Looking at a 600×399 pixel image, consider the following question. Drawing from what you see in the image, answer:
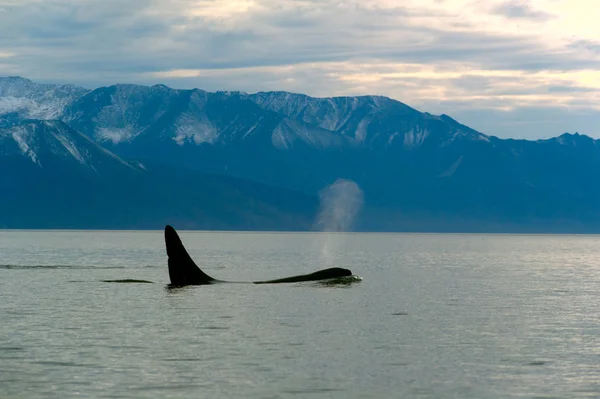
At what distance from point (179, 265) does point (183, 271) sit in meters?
1.30

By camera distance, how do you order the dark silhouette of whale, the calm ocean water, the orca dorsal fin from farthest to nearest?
1. the dark silhouette of whale
2. the orca dorsal fin
3. the calm ocean water

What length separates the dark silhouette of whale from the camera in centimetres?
8962

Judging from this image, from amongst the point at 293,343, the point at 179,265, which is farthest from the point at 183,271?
the point at 293,343

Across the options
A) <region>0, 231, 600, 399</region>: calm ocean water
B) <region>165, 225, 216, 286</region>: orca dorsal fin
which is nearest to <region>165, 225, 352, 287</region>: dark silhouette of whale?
<region>165, 225, 216, 286</region>: orca dorsal fin

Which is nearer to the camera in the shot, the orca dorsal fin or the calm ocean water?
the calm ocean water

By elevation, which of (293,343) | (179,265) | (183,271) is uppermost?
(179,265)

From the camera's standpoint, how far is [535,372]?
4359 cm

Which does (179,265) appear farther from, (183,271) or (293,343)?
(293,343)

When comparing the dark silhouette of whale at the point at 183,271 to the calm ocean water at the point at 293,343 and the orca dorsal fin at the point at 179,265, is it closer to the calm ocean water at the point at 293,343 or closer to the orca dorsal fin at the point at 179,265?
the orca dorsal fin at the point at 179,265

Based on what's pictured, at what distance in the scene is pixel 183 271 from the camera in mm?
93875

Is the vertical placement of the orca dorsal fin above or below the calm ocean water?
above

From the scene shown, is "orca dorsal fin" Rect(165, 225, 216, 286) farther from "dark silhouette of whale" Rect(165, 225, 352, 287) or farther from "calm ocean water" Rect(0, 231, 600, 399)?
"calm ocean water" Rect(0, 231, 600, 399)

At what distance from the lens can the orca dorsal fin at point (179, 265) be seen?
8944 centimetres

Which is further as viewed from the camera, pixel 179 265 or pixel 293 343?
pixel 179 265
